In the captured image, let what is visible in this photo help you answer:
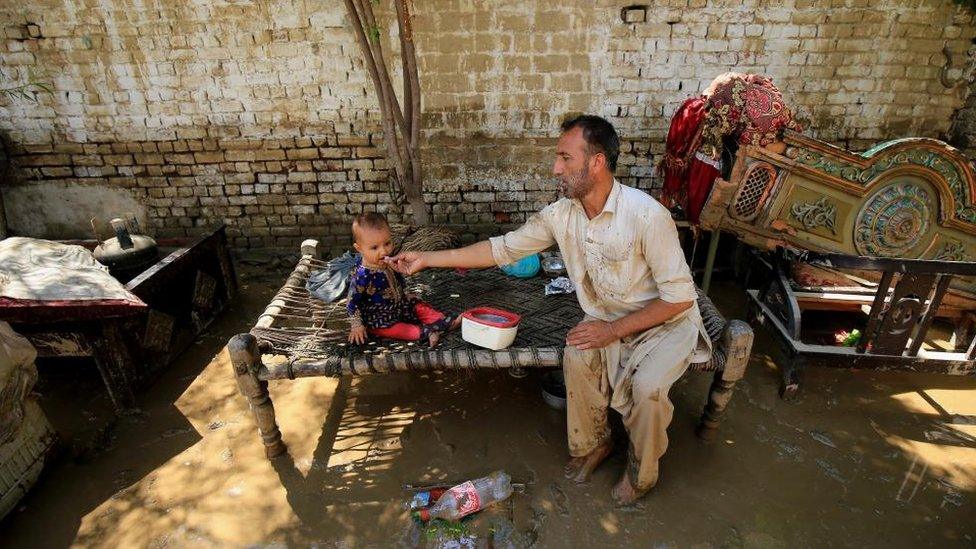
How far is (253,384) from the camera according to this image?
8.75ft

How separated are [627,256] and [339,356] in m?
1.73

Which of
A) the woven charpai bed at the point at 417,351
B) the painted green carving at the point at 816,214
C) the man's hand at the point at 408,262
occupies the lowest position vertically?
the woven charpai bed at the point at 417,351

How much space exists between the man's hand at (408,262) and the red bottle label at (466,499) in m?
1.21

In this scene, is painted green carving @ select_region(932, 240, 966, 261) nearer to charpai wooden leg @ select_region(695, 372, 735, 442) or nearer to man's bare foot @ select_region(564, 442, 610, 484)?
charpai wooden leg @ select_region(695, 372, 735, 442)

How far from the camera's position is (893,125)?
4652mm

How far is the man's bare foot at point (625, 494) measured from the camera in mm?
2523

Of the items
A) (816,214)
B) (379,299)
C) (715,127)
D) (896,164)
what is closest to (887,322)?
(816,214)

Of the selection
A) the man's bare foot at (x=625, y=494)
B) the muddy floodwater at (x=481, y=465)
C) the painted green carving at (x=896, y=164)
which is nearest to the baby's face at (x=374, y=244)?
the muddy floodwater at (x=481, y=465)

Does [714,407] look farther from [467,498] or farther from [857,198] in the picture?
[857,198]

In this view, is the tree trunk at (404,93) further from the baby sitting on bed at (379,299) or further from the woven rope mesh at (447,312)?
the baby sitting on bed at (379,299)

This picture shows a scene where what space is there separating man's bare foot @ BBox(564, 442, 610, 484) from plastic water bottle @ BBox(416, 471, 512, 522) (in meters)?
0.36

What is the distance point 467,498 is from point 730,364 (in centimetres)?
158

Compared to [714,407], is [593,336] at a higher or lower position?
higher

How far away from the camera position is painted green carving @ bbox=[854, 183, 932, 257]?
3.44 metres
